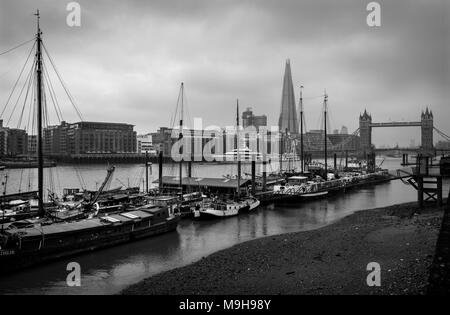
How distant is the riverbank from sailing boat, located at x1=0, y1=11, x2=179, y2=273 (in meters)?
7.84

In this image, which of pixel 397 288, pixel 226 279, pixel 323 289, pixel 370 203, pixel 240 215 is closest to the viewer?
pixel 397 288

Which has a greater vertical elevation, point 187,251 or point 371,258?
point 371,258

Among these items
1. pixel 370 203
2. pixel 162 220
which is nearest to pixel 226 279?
pixel 162 220

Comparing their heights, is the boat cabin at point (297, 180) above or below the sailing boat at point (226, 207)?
above

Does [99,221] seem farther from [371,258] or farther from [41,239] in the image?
[371,258]

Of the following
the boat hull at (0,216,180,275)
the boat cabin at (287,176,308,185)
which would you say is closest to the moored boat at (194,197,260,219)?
the boat hull at (0,216,180,275)

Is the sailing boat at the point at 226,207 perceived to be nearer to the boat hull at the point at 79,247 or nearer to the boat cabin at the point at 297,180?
the boat hull at the point at 79,247

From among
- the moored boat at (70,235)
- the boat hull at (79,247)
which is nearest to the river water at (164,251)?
the boat hull at (79,247)

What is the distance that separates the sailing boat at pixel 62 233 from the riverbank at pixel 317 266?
7.84 m

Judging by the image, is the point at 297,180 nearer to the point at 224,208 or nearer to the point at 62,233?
the point at 224,208

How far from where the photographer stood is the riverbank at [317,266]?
14538 millimetres

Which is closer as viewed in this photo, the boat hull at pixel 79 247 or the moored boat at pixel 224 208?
the boat hull at pixel 79 247
